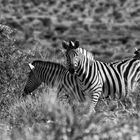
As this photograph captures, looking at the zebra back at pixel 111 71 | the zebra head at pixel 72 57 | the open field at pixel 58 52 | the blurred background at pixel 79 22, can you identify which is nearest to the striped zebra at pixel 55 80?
the open field at pixel 58 52

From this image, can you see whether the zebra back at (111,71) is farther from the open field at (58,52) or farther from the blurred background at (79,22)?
the blurred background at (79,22)

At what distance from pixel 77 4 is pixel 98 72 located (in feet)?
188

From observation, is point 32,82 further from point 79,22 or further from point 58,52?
point 79,22

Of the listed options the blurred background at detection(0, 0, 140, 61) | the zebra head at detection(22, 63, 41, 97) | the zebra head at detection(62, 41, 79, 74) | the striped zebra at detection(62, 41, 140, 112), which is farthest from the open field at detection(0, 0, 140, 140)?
the zebra head at detection(62, 41, 79, 74)

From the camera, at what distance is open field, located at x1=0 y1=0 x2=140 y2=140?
20.2 feet

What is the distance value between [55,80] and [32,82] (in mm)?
878

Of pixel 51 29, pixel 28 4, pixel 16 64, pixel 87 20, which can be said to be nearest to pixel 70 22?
pixel 87 20

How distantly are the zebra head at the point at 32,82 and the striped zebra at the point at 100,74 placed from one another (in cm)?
213

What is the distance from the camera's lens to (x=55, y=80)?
11922mm

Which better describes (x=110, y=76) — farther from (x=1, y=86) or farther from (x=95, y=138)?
(x=95, y=138)

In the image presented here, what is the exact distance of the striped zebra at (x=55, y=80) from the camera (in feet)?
36.0

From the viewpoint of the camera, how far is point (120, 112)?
898cm

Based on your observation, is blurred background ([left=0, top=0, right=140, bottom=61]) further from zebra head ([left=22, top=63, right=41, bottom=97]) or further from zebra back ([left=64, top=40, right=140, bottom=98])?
zebra back ([left=64, top=40, right=140, bottom=98])

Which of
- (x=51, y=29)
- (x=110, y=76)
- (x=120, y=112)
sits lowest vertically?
(x=120, y=112)
